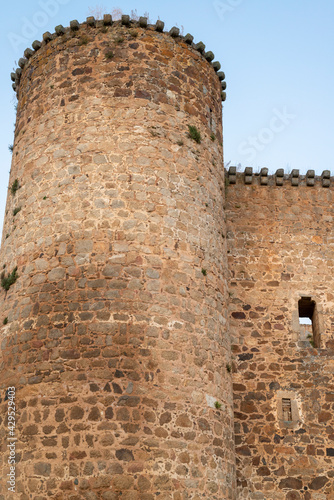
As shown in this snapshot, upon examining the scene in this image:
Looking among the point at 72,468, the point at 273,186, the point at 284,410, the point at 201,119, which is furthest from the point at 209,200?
the point at 72,468

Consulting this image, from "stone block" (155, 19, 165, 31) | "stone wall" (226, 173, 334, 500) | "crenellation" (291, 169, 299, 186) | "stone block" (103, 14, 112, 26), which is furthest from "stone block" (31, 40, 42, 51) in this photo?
"crenellation" (291, 169, 299, 186)

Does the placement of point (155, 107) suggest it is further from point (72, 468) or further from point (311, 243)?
point (72, 468)

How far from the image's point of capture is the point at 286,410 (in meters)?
10.2

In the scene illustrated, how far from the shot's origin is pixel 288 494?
9523 millimetres

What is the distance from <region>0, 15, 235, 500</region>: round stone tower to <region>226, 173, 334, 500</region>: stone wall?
1.31 m

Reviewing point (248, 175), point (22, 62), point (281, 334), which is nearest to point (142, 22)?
point (22, 62)

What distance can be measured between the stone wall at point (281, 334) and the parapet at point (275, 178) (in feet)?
0.07

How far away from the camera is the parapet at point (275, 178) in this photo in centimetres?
1180

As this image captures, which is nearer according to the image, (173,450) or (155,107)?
(173,450)

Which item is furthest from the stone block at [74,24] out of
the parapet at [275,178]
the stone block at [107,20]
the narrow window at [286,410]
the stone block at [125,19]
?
the narrow window at [286,410]

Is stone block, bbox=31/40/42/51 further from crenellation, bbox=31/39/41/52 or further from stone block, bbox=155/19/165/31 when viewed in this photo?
stone block, bbox=155/19/165/31

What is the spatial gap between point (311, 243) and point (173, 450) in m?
5.55

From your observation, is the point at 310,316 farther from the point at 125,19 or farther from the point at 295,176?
the point at 125,19

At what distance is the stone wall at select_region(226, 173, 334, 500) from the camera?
9703mm
